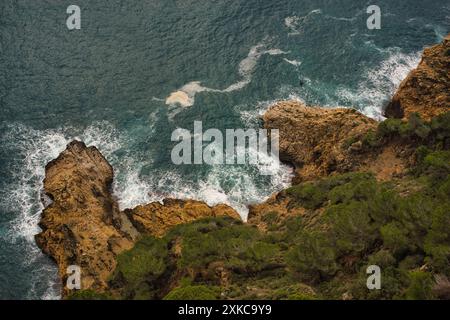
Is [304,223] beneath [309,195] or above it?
beneath

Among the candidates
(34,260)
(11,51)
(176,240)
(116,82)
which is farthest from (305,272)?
(11,51)

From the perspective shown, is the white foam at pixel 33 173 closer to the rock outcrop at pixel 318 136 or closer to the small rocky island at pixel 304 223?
the small rocky island at pixel 304 223

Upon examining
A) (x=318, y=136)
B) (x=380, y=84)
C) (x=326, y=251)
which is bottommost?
(x=326, y=251)

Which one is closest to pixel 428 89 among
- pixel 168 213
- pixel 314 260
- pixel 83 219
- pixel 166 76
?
pixel 166 76

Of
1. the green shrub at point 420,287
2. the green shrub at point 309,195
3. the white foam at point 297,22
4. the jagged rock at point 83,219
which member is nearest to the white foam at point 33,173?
the jagged rock at point 83,219

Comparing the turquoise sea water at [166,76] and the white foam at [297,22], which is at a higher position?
the white foam at [297,22]

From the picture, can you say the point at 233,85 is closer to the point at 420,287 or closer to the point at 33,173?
the point at 33,173
